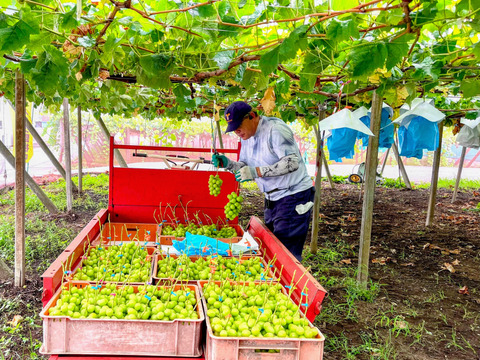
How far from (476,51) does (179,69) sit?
6.83 feet

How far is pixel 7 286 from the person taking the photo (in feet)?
13.3

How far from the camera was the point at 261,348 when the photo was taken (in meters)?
1.75

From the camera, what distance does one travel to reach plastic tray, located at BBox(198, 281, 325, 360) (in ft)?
5.66

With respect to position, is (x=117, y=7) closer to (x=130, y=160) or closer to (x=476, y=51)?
(x=476, y=51)

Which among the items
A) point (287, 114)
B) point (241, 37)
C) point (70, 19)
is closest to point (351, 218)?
point (287, 114)

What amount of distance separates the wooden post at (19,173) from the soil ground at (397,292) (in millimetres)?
287

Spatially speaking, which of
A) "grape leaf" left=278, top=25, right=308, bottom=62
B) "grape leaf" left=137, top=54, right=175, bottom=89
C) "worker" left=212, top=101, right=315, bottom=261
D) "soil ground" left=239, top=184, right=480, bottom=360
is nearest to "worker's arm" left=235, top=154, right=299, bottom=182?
"worker" left=212, top=101, right=315, bottom=261

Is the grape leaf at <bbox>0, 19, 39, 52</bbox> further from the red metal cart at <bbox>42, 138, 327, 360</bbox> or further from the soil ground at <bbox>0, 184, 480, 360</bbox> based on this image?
the soil ground at <bbox>0, 184, 480, 360</bbox>

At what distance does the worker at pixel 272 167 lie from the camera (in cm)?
352

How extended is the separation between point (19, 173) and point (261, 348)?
3.39 m

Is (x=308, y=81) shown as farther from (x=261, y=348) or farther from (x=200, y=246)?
(x=261, y=348)

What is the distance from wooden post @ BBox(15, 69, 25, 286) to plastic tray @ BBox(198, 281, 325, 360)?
3.05 meters

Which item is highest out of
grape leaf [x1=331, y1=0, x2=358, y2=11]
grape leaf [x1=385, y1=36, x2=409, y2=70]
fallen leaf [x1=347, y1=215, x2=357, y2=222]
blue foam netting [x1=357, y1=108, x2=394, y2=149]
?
grape leaf [x1=331, y1=0, x2=358, y2=11]

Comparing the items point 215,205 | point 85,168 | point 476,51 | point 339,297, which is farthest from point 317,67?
point 85,168
